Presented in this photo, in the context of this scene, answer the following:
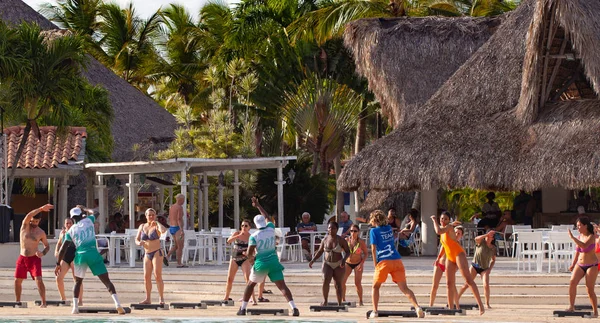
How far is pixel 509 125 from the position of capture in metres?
23.4

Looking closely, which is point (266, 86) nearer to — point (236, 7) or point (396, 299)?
point (236, 7)

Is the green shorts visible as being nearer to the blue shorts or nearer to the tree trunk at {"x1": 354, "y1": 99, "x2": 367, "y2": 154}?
the blue shorts

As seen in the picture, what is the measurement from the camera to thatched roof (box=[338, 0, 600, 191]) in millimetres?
21781

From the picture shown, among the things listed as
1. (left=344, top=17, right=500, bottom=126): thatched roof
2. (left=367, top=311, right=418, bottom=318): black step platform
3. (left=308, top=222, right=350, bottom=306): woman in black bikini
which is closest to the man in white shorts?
(left=308, top=222, right=350, bottom=306): woman in black bikini

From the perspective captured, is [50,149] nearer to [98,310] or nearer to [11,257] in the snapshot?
[11,257]

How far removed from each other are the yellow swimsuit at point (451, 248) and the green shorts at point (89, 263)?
458 centimetres

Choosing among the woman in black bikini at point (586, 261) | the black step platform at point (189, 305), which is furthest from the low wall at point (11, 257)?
the woman in black bikini at point (586, 261)

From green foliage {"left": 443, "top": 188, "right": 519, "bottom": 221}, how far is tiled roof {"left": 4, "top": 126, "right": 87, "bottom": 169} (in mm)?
15134

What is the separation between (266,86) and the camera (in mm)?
37406

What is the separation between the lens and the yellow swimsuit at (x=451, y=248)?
1512 centimetres

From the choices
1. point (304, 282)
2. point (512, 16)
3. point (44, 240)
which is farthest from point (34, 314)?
point (512, 16)

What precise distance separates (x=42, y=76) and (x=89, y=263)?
10.9 metres

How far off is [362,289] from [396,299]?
22.3 inches

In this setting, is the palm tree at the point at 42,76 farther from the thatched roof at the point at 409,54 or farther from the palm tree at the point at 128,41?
the palm tree at the point at 128,41
